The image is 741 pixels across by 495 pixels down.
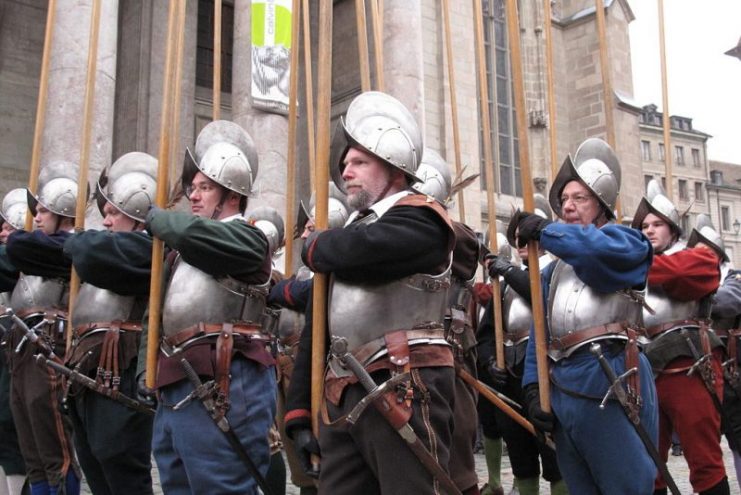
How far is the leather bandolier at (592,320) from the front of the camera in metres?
4.14

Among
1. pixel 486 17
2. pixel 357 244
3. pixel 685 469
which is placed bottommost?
pixel 685 469

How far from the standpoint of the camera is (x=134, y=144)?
14.8 meters

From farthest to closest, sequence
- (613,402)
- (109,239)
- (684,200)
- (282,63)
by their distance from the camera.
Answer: (684,200) → (282,63) → (109,239) → (613,402)

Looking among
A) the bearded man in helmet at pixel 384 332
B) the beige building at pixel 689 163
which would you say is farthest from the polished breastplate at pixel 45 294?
the beige building at pixel 689 163

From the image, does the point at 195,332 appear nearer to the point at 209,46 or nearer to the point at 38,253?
the point at 38,253

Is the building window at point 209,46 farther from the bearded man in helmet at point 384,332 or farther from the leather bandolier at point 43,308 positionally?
the bearded man in helmet at point 384,332

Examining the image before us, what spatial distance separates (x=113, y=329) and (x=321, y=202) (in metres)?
1.83

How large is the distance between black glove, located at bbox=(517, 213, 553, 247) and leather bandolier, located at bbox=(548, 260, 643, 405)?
13.2 inches

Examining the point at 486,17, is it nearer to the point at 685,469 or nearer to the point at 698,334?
the point at 685,469

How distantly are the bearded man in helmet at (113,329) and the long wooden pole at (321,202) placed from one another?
131cm

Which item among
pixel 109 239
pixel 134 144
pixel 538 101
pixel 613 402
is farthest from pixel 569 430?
pixel 538 101

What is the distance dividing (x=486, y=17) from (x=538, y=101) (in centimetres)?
233

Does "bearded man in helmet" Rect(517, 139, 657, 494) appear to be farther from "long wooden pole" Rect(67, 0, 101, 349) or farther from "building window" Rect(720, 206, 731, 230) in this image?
"building window" Rect(720, 206, 731, 230)

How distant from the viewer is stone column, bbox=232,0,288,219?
11.7 m
